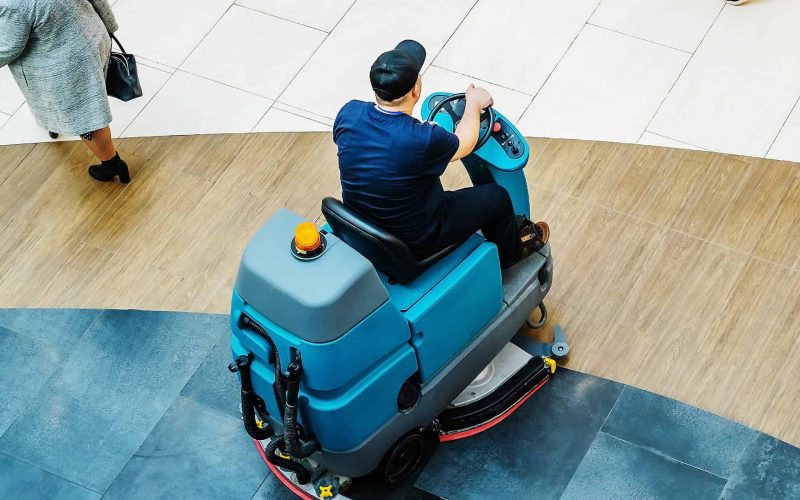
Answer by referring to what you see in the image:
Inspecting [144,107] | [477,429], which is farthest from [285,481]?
[144,107]

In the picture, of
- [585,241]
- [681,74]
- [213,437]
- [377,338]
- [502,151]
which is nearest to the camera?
[377,338]

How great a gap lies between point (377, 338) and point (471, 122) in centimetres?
67

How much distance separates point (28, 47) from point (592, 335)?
7.43 feet

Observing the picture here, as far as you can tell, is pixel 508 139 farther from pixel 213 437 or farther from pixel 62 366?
pixel 62 366

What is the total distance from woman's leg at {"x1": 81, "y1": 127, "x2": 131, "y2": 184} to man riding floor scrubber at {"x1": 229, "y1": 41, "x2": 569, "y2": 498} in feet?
4.62

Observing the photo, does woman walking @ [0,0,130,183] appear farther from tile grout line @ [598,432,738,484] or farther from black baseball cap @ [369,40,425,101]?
tile grout line @ [598,432,738,484]

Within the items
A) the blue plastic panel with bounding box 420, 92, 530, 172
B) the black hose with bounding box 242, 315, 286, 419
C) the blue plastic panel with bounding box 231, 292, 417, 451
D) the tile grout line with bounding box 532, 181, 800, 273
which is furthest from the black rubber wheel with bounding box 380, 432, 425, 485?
the tile grout line with bounding box 532, 181, 800, 273

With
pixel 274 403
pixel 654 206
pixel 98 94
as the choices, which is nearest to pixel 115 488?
pixel 274 403

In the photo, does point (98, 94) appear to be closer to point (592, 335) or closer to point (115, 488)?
point (115, 488)

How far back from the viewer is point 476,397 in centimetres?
328

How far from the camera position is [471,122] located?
290 centimetres

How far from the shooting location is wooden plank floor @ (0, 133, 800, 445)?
11.1 feet

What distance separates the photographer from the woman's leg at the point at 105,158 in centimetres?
399

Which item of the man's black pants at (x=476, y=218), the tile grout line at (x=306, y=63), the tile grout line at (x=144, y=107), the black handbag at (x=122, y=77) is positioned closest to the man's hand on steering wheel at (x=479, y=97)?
the man's black pants at (x=476, y=218)
